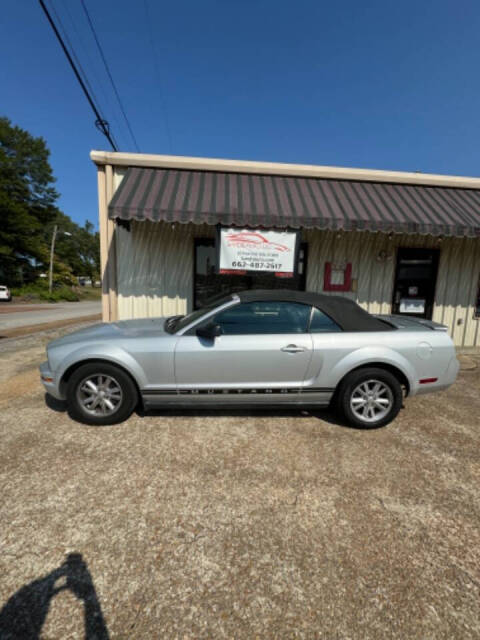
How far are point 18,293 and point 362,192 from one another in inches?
1452

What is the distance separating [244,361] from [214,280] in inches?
158

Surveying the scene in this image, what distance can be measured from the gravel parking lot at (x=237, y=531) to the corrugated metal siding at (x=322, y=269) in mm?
3858

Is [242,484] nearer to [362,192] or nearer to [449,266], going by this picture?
[362,192]

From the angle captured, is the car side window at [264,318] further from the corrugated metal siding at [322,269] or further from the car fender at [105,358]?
the corrugated metal siding at [322,269]

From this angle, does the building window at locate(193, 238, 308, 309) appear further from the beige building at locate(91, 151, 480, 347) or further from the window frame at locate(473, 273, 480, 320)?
the window frame at locate(473, 273, 480, 320)

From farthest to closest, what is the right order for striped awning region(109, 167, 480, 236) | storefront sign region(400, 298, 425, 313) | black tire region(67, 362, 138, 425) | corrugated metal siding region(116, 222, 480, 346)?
storefront sign region(400, 298, 425, 313) < corrugated metal siding region(116, 222, 480, 346) < striped awning region(109, 167, 480, 236) < black tire region(67, 362, 138, 425)

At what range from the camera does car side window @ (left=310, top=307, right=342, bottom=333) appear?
336cm

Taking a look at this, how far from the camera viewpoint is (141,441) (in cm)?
303

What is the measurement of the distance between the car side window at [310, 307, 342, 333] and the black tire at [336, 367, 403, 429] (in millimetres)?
540

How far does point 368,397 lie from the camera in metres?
3.35

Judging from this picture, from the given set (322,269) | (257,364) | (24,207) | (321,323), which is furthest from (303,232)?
(24,207)

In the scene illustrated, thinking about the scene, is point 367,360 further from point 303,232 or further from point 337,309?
point 303,232

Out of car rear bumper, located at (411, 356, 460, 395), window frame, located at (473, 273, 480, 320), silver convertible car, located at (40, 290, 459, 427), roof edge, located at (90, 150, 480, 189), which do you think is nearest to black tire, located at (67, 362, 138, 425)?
silver convertible car, located at (40, 290, 459, 427)

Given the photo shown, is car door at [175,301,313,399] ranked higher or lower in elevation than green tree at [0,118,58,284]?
lower
